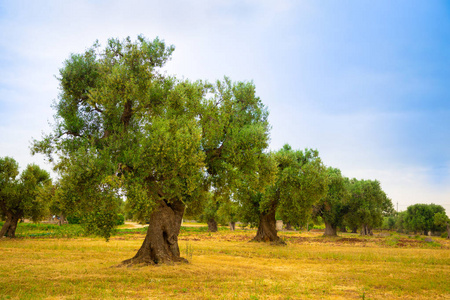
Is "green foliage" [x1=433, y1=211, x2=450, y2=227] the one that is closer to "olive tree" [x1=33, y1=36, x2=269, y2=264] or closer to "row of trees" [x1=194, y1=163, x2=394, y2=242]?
"row of trees" [x1=194, y1=163, x2=394, y2=242]

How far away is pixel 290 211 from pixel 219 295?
30.3m

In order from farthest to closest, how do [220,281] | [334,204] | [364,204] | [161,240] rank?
[364,204]
[334,204]
[161,240]
[220,281]

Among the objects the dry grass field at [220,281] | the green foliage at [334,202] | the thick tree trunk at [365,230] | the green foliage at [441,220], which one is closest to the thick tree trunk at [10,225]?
the dry grass field at [220,281]

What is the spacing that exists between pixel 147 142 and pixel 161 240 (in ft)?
26.3

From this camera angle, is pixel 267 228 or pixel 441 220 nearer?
pixel 267 228

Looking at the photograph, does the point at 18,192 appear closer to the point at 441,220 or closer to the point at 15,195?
the point at 15,195

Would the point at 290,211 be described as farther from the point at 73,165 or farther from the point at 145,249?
the point at 73,165

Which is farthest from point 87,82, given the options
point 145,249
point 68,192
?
point 145,249

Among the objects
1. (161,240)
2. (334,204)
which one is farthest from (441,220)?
(161,240)

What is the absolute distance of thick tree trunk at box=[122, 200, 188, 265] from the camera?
71.5 feet

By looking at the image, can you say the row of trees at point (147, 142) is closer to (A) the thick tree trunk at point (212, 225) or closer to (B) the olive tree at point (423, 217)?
(A) the thick tree trunk at point (212, 225)

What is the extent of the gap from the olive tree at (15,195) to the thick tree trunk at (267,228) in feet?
103

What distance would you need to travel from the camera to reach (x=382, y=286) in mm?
16828

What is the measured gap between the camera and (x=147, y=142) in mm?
18281
